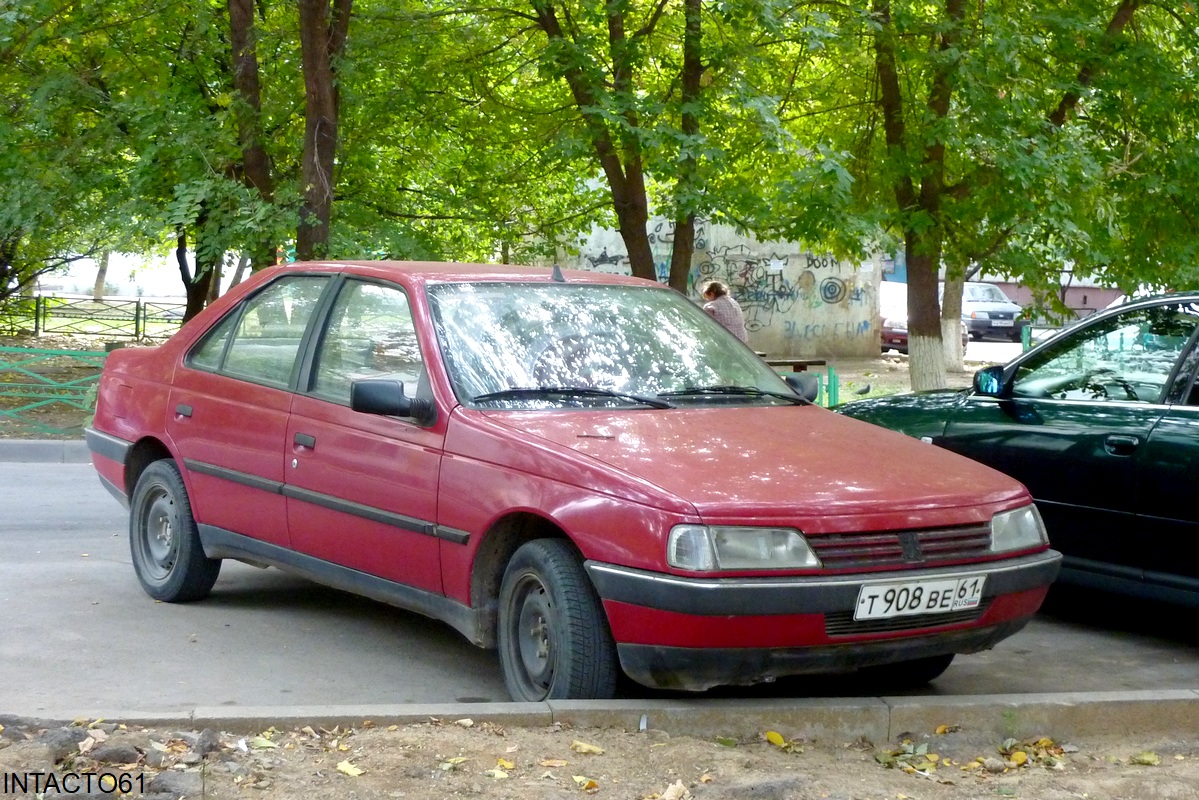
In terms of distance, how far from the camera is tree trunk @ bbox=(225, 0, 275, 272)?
13398mm

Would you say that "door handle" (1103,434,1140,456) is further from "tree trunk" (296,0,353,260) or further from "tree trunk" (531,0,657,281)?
"tree trunk" (296,0,353,260)

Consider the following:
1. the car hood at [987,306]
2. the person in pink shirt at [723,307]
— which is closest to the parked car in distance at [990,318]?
the car hood at [987,306]

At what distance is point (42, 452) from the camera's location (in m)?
12.1

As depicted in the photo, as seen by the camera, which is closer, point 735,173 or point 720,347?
point 720,347

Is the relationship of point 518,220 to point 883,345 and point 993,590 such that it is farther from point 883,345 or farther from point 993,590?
point 883,345

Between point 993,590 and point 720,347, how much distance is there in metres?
1.68

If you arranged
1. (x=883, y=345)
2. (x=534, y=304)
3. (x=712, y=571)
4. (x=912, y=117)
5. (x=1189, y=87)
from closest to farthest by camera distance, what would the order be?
(x=712, y=571)
(x=534, y=304)
(x=1189, y=87)
(x=912, y=117)
(x=883, y=345)

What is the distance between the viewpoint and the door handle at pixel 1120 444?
18.9 ft

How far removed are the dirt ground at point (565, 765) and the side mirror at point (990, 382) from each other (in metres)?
2.28

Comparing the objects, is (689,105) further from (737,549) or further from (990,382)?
(737,549)

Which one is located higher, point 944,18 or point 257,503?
point 944,18

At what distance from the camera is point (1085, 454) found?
5.99 meters

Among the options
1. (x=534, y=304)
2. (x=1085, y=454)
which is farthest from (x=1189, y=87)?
(x=534, y=304)

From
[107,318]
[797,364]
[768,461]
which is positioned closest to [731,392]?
[768,461]
